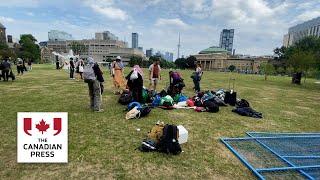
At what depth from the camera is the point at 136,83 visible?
1032 cm

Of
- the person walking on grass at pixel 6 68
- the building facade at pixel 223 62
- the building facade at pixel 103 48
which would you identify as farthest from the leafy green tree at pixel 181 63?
the person walking on grass at pixel 6 68

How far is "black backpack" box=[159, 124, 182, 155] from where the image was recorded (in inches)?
215

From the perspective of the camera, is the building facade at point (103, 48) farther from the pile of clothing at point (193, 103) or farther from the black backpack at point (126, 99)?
the black backpack at point (126, 99)

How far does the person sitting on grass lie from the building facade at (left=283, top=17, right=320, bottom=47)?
434 feet

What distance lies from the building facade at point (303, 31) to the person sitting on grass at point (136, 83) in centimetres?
13233

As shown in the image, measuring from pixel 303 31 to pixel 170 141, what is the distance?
177045 mm

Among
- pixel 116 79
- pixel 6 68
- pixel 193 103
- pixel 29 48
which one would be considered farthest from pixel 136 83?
pixel 29 48

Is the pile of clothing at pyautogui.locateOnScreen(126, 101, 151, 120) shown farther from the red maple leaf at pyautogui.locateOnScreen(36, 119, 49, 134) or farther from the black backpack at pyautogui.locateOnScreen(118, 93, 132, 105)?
the red maple leaf at pyautogui.locateOnScreen(36, 119, 49, 134)

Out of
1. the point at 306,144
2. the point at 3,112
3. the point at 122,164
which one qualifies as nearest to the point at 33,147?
the point at 122,164

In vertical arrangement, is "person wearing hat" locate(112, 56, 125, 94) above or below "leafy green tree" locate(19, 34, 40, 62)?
below

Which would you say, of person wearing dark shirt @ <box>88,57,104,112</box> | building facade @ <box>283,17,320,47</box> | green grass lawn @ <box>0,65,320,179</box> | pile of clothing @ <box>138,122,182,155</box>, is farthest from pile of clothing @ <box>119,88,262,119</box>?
building facade @ <box>283,17,320,47</box>

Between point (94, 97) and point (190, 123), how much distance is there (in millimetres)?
3763

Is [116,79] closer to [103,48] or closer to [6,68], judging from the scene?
[6,68]

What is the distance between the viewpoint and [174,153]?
5461 mm
